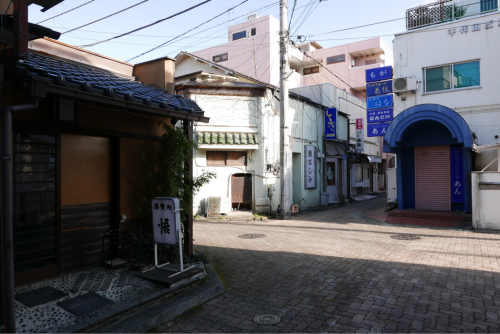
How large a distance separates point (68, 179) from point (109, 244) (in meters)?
1.66

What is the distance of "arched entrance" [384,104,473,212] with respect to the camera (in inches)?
553

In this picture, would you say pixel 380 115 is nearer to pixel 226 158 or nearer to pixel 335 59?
pixel 226 158

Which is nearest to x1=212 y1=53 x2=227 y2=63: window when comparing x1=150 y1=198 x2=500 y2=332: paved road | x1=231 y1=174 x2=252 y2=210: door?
x1=231 y1=174 x2=252 y2=210: door

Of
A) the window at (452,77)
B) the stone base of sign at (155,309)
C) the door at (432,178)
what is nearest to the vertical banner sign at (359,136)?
the door at (432,178)

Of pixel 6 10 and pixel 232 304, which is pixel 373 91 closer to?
pixel 232 304

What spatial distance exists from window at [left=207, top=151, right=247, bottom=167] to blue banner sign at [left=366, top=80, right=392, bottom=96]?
7.41 metres

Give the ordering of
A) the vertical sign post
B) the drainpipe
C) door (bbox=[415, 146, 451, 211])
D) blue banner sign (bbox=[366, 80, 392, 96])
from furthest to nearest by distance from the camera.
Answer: blue banner sign (bbox=[366, 80, 392, 96])
door (bbox=[415, 146, 451, 211])
the vertical sign post
the drainpipe

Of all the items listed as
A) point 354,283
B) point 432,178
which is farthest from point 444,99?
point 354,283

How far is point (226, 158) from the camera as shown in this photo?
16.6 meters

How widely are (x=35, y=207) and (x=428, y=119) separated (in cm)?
1424

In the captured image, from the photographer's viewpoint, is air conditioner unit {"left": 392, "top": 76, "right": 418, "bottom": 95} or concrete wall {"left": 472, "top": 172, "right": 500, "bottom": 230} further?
air conditioner unit {"left": 392, "top": 76, "right": 418, "bottom": 95}

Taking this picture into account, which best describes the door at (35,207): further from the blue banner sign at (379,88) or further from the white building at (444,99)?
the blue banner sign at (379,88)

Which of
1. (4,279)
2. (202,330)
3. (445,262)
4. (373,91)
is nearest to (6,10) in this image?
(4,279)

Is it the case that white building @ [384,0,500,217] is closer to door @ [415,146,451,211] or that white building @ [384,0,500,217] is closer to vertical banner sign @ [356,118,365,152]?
door @ [415,146,451,211]
